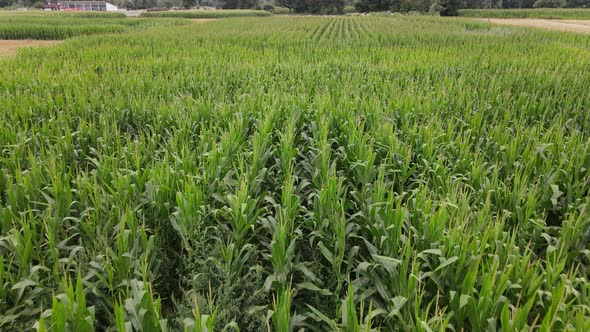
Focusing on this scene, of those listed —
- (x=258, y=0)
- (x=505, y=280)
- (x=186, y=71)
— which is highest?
(x=258, y=0)

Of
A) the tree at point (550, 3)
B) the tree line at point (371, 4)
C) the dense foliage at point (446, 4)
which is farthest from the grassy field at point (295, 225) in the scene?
the tree at point (550, 3)

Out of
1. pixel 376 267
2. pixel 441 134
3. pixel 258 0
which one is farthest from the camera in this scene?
pixel 258 0

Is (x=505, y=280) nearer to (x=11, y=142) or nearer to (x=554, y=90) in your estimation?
(x=11, y=142)

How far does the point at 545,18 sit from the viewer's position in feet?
176

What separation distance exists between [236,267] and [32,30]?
34413mm

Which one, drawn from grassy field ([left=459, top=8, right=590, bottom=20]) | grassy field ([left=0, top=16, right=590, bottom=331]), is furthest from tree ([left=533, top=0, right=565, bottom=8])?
grassy field ([left=0, top=16, right=590, bottom=331])

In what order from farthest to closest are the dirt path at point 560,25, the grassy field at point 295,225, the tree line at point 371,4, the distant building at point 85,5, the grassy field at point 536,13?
the distant building at point 85,5 → the tree line at point 371,4 → the grassy field at point 536,13 → the dirt path at point 560,25 → the grassy field at point 295,225

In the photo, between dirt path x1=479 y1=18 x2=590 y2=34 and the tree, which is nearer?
dirt path x1=479 y1=18 x2=590 y2=34

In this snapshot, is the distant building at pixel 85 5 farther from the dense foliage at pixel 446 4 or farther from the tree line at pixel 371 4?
the dense foliage at pixel 446 4

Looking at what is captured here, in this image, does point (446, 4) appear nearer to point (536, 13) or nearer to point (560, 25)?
point (536, 13)

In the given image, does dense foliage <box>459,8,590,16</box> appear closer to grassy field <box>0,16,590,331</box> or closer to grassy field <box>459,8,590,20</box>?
grassy field <box>459,8,590,20</box>

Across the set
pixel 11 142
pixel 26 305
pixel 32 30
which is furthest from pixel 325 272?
pixel 32 30

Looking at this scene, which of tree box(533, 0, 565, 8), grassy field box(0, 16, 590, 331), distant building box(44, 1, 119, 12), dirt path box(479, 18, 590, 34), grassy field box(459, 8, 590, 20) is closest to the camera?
grassy field box(0, 16, 590, 331)

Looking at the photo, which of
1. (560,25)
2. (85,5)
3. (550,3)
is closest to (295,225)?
(560,25)
